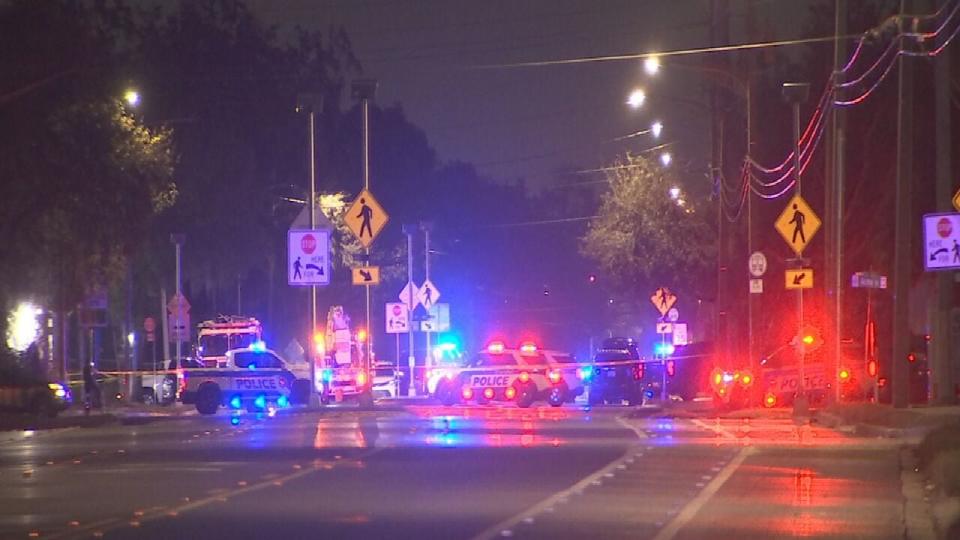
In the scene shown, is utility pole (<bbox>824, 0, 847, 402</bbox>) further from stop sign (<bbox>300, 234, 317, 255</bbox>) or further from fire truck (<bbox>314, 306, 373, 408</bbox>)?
fire truck (<bbox>314, 306, 373, 408</bbox>)

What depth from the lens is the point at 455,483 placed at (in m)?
19.1

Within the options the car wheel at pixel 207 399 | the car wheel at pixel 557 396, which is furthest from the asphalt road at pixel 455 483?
the car wheel at pixel 557 396

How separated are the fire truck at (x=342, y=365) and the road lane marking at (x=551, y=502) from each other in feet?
69.7

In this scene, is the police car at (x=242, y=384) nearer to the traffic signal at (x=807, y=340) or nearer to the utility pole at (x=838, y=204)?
the traffic signal at (x=807, y=340)

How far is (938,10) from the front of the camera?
3200 centimetres

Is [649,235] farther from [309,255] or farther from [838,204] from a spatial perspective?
[838,204]

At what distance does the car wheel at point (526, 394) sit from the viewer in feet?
146

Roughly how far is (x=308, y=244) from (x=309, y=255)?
29 cm

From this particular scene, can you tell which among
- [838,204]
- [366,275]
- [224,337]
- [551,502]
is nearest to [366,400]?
[366,275]

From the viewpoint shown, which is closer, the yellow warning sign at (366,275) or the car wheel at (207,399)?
the yellow warning sign at (366,275)

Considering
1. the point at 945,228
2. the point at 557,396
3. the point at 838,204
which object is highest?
the point at 838,204

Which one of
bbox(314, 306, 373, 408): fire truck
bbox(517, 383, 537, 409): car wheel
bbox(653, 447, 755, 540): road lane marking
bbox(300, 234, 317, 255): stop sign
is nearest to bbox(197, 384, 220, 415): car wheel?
bbox(314, 306, 373, 408): fire truck

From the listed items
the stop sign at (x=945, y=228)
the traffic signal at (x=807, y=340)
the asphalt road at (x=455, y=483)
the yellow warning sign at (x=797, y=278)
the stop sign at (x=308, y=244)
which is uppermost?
the stop sign at (x=308, y=244)

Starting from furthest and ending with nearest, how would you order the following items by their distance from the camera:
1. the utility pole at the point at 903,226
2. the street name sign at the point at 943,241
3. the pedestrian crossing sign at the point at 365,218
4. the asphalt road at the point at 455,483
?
1. the pedestrian crossing sign at the point at 365,218
2. the utility pole at the point at 903,226
3. the street name sign at the point at 943,241
4. the asphalt road at the point at 455,483
